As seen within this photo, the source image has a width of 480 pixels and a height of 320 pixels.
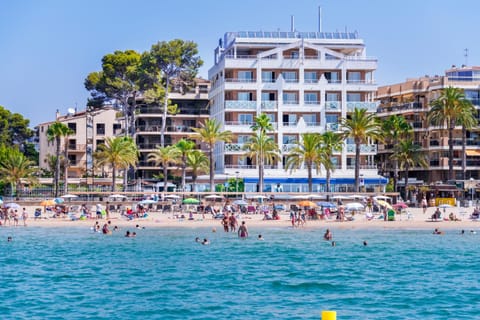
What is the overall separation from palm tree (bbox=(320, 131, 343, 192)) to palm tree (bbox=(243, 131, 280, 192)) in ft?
16.9

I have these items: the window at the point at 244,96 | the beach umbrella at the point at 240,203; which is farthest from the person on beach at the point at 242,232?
the window at the point at 244,96

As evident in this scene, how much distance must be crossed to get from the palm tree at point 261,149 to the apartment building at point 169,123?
2061 centimetres

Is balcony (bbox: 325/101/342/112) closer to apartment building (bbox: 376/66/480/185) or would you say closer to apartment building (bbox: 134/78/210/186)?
apartment building (bbox: 376/66/480/185)

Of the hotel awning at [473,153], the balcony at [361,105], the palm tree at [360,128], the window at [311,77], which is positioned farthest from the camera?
the hotel awning at [473,153]

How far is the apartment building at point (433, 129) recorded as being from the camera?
102 metres

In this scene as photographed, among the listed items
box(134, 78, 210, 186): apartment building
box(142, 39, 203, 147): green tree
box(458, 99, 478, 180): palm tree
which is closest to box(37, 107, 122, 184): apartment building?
box(134, 78, 210, 186): apartment building

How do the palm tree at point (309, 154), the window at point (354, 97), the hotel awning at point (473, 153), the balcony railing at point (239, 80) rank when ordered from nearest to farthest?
1. the palm tree at point (309, 154)
2. the balcony railing at point (239, 80)
3. the window at point (354, 97)
4. the hotel awning at point (473, 153)

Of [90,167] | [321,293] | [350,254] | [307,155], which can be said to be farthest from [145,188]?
[321,293]

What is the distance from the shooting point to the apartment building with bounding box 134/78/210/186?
110562mm

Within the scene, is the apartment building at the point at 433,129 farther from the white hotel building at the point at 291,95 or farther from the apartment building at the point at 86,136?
the apartment building at the point at 86,136

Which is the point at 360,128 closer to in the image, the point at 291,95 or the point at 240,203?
the point at 291,95

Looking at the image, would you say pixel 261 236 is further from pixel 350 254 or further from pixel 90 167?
pixel 90 167

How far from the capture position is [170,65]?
106m

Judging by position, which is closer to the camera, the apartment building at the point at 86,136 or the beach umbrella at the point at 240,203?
the beach umbrella at the point at 240,203
